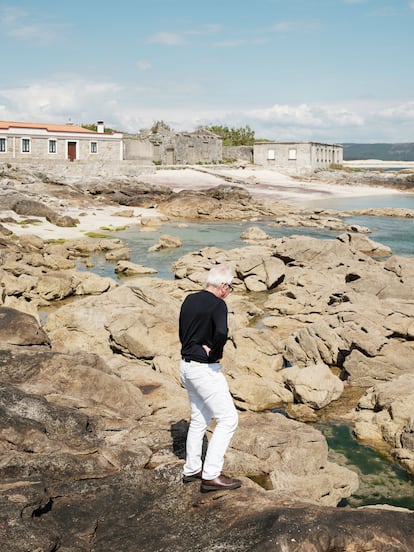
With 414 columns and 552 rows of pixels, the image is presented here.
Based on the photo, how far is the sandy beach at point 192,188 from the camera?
45.1 m

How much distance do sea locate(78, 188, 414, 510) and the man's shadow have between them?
3.10m

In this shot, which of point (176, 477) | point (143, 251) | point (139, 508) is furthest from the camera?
point (143, 251)

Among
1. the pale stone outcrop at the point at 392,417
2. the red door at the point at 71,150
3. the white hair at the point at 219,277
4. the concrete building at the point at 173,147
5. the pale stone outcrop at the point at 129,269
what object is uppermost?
the concrete building at the point at 173,147

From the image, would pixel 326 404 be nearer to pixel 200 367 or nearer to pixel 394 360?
pixel 394 360

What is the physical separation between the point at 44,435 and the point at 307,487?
4009 mm

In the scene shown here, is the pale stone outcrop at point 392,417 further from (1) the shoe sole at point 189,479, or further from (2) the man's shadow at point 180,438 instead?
(1) the shoe sole at point 189,479

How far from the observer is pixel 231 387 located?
46.1 ft

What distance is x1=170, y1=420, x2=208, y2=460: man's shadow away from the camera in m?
8.06

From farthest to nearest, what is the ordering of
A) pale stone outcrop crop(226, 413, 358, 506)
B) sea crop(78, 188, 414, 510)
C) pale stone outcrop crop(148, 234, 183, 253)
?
pale stone outcrop crop(148, 234, 183, 253)
sea crop(78, 188, 414, 510)
pale stone outcrop crop(226, 413, 358, 506)

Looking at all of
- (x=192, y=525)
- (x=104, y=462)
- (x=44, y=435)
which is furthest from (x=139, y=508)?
(x=44, y=435)

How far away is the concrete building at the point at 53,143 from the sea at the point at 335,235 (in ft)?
84.8

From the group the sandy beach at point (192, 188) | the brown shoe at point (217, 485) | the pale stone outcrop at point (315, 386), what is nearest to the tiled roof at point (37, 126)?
the sandy beach at point (192, 188)

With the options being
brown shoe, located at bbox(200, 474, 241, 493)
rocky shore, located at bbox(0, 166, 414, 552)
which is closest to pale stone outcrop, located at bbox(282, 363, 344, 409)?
rocky shore, located at bbox(0, 166, 414, 552)

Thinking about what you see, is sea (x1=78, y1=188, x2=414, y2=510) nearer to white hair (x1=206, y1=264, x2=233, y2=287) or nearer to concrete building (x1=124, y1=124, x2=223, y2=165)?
white hair (x1=206, y1=264, x2=233, y2=287)
